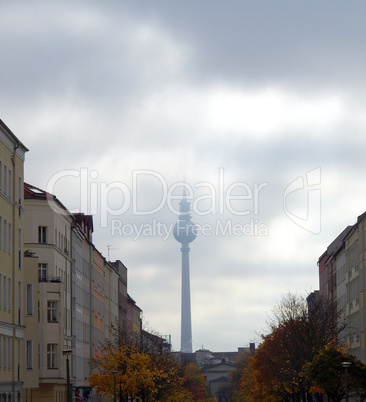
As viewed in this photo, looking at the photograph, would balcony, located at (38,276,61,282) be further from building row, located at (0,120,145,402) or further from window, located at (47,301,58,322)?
window, located at (47,301,58,322)

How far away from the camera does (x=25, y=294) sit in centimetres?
5888

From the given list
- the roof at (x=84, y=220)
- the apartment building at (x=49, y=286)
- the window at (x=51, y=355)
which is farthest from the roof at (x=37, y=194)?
the roof at (x=84, y=220)

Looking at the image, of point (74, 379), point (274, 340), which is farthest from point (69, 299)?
point (274, 340)

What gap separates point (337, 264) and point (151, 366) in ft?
105

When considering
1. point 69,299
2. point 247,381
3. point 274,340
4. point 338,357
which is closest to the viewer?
point 338,357

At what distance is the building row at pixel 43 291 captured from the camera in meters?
53.7

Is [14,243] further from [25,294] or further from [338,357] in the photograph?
[338,357]

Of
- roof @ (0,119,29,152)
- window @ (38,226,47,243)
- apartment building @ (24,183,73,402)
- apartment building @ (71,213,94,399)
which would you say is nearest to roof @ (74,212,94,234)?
apartment building @ (71,213,94,399)

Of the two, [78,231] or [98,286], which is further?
[98,286]

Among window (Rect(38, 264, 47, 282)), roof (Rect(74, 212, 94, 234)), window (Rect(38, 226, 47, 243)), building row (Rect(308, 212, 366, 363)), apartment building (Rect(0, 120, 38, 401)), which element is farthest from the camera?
roof (Rect(74, 212, 94, 234))

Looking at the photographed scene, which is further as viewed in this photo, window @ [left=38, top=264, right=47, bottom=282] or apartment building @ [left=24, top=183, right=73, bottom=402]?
window @ [left=38, top=264, right=47, bottom=282]

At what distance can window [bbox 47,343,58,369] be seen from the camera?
237 ft

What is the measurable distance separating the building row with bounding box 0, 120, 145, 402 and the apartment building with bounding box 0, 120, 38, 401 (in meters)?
0.05

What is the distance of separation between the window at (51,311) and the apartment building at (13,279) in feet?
40.3
